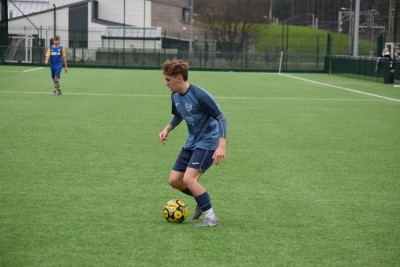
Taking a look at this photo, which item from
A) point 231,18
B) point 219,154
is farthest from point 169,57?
point 219,154

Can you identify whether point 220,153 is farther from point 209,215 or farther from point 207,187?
point 207,187

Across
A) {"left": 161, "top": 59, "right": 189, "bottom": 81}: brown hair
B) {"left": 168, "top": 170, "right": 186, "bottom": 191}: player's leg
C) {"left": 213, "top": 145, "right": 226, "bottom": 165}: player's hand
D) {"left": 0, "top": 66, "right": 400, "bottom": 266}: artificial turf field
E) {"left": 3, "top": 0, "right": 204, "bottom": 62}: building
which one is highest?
{"left": 3, "top": 0, "right": 204, "bottom": 62}: building

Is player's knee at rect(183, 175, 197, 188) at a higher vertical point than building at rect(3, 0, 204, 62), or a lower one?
lower

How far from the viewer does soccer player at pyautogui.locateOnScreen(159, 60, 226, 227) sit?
257 inches

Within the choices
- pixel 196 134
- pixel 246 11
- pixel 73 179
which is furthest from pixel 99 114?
pixel 246 11

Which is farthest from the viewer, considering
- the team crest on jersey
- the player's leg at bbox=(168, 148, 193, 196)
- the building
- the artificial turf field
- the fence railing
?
the building

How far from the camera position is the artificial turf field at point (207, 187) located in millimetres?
5938

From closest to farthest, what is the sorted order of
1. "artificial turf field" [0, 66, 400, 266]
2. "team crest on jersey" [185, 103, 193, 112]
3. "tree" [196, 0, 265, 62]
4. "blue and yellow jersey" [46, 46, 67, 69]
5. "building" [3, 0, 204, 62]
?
"artificial turf field" [0, 66, 400, 266]
"team crest on jersey" [185, 103, 193, 112]
"blue and yellow jersey" [46, 46, 67, 69]
"building" [3, 0, 204, 62]
"tree" [196, 0, 265, 62]

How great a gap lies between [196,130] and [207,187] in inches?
85.1

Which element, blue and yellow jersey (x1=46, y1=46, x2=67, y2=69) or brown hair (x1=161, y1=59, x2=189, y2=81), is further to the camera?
blue and yellow jersey (x1=46, y1=46, x2=67, y2=69)

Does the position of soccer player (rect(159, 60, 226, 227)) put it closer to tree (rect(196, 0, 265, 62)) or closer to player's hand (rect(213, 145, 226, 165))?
player's hand (rect(213, 145, 226, 165))

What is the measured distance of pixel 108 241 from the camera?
6.18 metres

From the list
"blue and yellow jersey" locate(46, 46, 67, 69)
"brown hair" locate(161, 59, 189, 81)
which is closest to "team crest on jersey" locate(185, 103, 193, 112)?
"brown hair" locate(161, 59, 189, 81)

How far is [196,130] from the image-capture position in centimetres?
682
